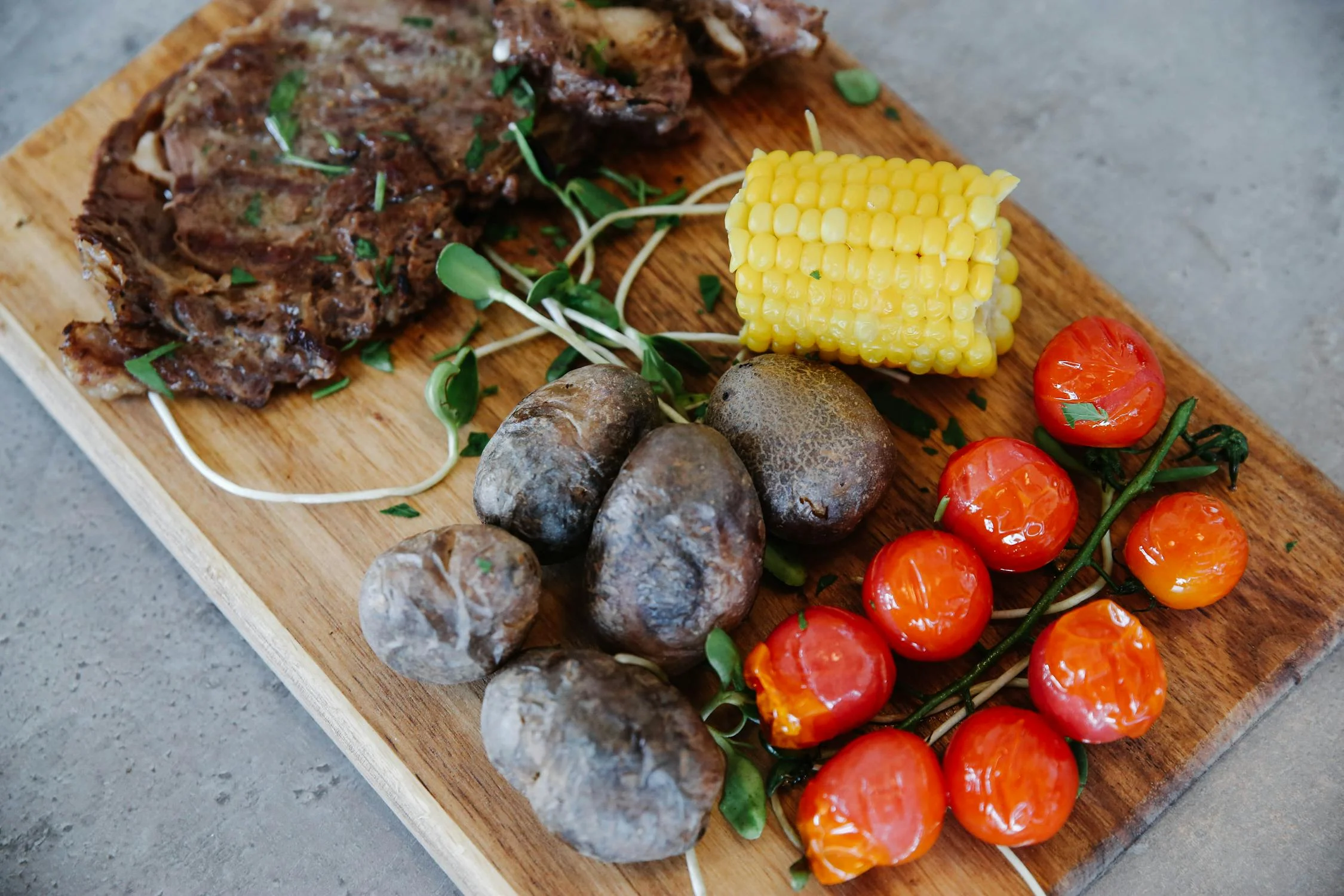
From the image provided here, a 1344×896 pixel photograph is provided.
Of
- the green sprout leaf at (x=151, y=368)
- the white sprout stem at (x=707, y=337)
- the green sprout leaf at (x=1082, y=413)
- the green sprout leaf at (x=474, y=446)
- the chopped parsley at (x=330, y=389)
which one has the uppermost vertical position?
the green sprout leaf at (x=151, y=368)

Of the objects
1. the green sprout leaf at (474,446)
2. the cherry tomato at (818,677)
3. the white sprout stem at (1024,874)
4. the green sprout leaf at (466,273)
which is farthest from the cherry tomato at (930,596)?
the green sprout leaf at (466,273)

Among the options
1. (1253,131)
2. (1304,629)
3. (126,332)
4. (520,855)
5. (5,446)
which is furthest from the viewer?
(1253,131)

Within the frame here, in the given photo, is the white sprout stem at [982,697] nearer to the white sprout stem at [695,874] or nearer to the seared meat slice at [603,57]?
the white sprout stem at [695,874]

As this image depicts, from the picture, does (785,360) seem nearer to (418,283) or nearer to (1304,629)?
(418,283)

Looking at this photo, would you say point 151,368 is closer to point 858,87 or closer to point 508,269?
point 508,269

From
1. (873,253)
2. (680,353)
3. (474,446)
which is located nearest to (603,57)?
(680,353)

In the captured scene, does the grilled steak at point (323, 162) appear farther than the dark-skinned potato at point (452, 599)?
Yes

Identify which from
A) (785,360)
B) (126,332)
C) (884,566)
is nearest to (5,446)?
(126,332)
